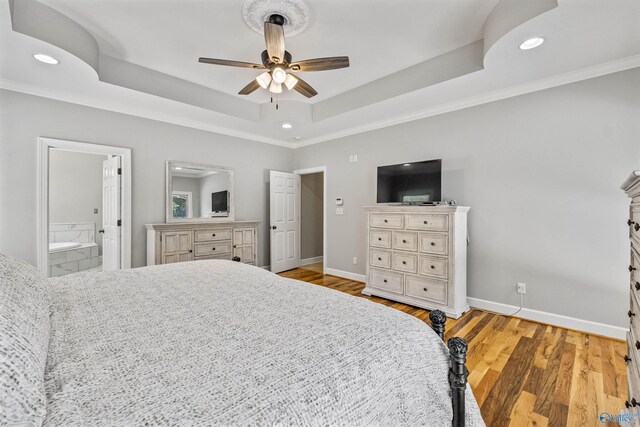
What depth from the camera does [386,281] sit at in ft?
12.1

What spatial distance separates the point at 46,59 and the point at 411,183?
4.00m

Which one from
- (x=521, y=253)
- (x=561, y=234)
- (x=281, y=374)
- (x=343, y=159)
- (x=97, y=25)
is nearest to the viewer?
(x=281, y=374)

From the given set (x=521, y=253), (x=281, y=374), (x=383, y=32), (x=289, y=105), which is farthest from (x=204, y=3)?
(x=521, y=253)

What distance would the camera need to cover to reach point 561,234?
9.23 feet

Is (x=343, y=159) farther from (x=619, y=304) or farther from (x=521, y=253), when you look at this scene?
(x=619, y=304)

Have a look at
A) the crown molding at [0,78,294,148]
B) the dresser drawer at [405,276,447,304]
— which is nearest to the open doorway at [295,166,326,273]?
the crown molding at [0,78,294,148]

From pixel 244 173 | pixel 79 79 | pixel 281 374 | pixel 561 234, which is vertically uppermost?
pixel 79 79

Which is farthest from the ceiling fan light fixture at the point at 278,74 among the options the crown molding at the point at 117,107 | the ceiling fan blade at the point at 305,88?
the crown molding at the point at 117,107

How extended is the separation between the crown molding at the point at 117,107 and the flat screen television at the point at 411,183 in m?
2.51

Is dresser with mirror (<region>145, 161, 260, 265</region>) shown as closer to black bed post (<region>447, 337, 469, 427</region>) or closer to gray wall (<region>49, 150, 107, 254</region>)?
gray wall (<region>49, 150, 107, 254</region>)

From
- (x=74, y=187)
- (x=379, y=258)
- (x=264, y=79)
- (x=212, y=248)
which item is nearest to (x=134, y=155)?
(x=212, y=248)

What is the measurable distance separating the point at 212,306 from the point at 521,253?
10.7ft

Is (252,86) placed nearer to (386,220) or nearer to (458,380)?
(386,220)

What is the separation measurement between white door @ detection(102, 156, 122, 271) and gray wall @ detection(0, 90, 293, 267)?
0.61 ft
